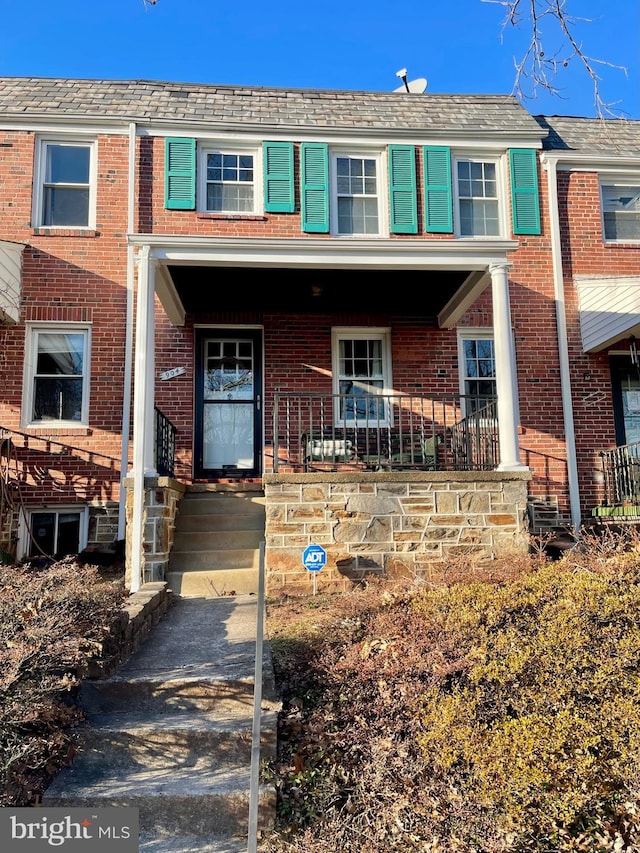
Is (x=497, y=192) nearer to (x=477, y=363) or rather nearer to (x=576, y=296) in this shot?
(x=576, y=296)

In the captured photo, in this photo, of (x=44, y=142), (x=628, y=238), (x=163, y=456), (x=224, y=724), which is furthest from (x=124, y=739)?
(x=628, y=238)

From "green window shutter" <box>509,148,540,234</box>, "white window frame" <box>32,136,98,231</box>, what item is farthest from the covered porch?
"white window frame" <box>32,136,98,231</box>

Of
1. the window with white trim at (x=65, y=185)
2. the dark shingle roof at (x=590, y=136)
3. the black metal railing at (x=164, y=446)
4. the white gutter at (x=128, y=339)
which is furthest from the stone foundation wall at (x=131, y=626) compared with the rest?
the dark shingle roof at (x=590, y=136)

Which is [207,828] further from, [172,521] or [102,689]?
[172,521]

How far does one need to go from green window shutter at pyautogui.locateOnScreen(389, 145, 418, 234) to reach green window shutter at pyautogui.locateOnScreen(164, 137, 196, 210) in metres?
2.86

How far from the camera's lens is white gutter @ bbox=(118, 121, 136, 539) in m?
8.29

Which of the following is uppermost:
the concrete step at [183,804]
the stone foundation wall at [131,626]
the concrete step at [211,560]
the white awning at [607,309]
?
the white awning at [607,309]

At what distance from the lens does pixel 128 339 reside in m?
8.77

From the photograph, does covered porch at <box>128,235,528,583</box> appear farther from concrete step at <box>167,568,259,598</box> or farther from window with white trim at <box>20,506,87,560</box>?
window with white trim at <box>20,506,87,560</box>

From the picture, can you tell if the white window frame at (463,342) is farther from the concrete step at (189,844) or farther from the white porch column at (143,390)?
the concrete step at (189,844)

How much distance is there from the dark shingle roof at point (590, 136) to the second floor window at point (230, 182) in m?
4.60

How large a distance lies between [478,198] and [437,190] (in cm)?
68

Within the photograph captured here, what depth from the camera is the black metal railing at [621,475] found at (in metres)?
8.66

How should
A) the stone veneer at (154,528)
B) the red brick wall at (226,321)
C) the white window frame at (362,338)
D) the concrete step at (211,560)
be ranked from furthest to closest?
the white window frame at (362,338) → the red brick wall at (226,321) → the concrete step at (211,560) → the stone veneer at (154,528)
